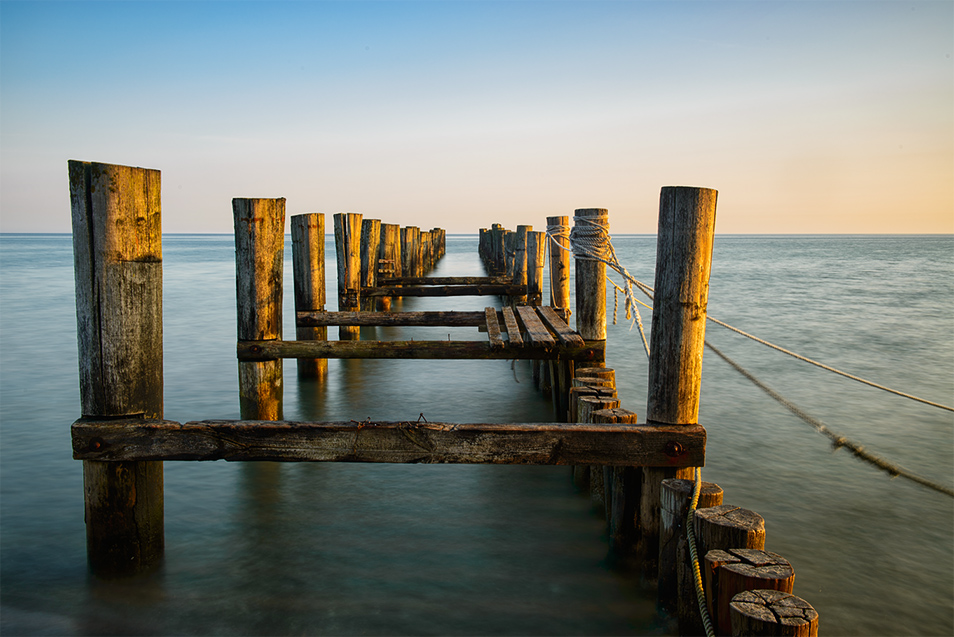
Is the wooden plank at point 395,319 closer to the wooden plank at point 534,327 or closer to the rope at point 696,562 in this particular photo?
the wooden plank at point 534,327

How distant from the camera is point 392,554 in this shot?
3951 millimetres

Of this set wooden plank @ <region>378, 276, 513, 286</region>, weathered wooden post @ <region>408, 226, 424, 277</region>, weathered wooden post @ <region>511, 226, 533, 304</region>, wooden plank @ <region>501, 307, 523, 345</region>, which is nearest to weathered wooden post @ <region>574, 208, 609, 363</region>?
wooden plank @ <region>501, 307, 523, 345</region>

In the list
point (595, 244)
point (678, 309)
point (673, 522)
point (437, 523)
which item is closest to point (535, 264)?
point (595, 244)

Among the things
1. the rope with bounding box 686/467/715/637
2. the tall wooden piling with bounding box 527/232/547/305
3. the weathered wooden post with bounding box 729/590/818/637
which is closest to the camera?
the weathered wooden post with bounding box 729/590/818/637

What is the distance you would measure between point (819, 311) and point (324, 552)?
1773 centimetres

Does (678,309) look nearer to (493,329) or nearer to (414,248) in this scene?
(493,329)

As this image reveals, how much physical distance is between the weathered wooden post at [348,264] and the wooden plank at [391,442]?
249 inches

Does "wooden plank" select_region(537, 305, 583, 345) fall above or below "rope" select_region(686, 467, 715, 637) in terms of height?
above

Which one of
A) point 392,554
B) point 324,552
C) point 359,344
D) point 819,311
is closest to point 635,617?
point 392,554

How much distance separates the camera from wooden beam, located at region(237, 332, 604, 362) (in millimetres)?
5199

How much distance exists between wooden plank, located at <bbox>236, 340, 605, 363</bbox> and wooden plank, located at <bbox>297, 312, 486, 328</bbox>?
1071 millimetres

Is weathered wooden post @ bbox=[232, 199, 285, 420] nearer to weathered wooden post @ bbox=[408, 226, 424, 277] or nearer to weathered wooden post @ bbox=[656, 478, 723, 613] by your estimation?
weathered wooden post @ bbox=[656, 478, 723, 613]

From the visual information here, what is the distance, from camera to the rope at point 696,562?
7.34ft

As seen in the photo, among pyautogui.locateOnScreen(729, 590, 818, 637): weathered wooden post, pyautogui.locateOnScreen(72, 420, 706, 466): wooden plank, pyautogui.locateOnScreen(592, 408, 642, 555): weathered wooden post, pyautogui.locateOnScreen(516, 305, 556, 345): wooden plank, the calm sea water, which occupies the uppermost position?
pyautogui.locateOnScreen(516, 305, 556, 345): wooden plank
